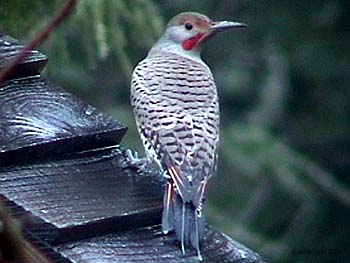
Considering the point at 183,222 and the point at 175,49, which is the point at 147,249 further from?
the point at 175,49

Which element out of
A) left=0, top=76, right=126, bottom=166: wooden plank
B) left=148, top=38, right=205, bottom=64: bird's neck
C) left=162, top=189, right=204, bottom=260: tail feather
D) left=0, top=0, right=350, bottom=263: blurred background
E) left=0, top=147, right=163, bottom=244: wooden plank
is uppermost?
left=0, top=76, right=126, bottom=166: wooden plank

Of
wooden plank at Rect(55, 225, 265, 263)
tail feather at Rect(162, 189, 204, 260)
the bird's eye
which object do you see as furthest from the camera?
the bird's eye

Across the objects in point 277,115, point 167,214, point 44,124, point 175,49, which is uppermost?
point 44,124

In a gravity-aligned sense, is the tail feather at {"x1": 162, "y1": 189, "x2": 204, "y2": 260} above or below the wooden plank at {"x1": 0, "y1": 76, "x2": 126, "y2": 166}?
below

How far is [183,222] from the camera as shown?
10.4 ft

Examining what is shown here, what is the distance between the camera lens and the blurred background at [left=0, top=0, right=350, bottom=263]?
342 inches

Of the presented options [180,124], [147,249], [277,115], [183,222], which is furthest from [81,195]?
[277,115]

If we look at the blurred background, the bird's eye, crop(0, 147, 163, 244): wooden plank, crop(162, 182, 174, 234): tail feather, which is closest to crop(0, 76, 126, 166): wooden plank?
crop(0, 147, 163, 244): wooden plank

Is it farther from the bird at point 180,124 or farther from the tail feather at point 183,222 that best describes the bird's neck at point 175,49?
the tail feather at point 183,222

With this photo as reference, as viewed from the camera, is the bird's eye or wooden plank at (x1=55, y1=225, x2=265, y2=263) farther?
the bird's eye

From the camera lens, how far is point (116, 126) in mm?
3105

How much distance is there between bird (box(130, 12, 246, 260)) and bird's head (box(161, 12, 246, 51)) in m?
0.20

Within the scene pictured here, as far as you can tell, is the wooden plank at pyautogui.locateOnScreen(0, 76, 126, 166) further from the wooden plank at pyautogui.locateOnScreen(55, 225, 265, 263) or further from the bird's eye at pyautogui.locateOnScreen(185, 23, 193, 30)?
the bird's eye at pyautogui.locateOnScreen(185, 23, 193, 30)

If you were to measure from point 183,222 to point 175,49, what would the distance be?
209 centimetres
